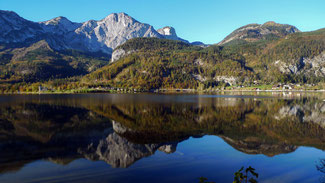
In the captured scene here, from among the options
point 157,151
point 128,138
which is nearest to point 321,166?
point 157,151

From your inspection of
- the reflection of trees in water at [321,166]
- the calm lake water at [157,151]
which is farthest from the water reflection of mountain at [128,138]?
the reflection of trees in water at [321,166]

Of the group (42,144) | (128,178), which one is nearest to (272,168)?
(128,178)

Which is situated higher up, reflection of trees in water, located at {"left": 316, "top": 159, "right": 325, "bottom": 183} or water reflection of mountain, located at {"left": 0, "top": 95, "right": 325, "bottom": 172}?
water reflection of mountain, located at {"left": 0, "top": 95, "right": 325, "bottom": 172}

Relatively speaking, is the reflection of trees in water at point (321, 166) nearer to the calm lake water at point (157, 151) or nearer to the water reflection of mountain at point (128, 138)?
the calm lake water at point (157, 151)

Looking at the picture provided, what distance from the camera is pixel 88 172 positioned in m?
15.0

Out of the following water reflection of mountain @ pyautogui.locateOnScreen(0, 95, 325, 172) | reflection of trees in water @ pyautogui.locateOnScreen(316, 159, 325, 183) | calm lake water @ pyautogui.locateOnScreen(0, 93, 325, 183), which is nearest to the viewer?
calm lake water @ pyautogui.locateOnScreen(0, 93, 325, 183)

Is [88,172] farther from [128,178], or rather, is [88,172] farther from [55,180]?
[128,178]

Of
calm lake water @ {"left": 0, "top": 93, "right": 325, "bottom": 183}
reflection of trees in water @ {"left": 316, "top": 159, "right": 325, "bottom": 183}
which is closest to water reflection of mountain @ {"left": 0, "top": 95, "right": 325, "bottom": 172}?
calm lake water @ {"left": 0, "top": 93, "right": 325, "bottom": 183}

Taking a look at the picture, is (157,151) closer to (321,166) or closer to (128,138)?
(128,138)

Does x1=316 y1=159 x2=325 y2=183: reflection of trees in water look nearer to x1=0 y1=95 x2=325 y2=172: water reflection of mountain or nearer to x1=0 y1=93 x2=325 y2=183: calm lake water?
x1=0 y1=93 x2=325 y2=183: calm lake water

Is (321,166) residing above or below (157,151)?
below

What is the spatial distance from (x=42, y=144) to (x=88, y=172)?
403 inches

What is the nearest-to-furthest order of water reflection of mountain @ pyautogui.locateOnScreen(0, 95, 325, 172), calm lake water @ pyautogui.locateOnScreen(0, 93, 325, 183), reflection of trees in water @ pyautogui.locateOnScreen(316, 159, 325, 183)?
calm lake water @ pyautogui.locateOnScreen(0, 93, 325, 183)
reflection of trees in water @ pyautogui.locateOnScreen(316, 159, 325, 183)
water reflection of mountain @ pyautogui.locateOnScreen(0, 95, 325, 172)

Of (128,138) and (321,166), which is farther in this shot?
(128,138)
